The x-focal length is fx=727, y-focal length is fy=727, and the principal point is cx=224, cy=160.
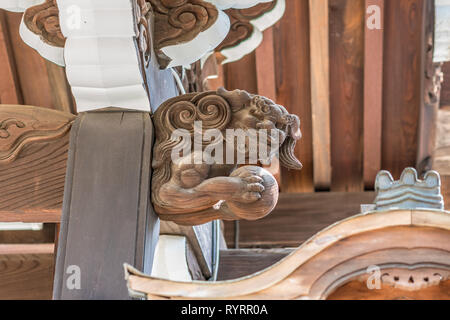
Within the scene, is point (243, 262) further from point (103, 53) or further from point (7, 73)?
point (7, 73)

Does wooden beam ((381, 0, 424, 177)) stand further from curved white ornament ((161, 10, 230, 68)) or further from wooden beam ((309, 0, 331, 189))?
curved white ornament ((161, 10, 230, 68))

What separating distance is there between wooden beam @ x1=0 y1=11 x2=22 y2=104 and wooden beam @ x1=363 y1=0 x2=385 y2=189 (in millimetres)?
1706

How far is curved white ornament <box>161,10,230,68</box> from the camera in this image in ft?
7.84

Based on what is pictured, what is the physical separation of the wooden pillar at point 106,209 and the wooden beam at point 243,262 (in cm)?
93

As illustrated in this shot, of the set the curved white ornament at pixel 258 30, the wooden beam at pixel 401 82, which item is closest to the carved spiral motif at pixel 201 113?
the curved white ornament at pixel 258 30

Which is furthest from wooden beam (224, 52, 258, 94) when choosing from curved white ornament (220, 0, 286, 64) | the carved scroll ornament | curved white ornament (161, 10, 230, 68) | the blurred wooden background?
the carved scroll ornament

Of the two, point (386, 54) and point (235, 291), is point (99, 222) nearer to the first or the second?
point (235, 291)

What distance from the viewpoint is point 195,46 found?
2404 millimetres

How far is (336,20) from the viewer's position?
357 cm

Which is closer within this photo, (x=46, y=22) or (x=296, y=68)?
(x=46, y=22)

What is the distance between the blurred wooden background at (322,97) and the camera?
354 cm

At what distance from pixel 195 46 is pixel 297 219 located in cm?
175

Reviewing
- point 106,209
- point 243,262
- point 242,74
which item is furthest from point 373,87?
point 106,209

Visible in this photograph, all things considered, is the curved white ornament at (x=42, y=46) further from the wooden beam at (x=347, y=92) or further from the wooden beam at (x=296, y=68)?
the wooden beam at (x=347, y=92)
